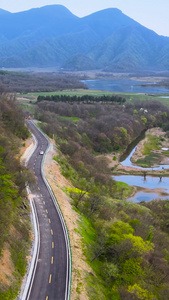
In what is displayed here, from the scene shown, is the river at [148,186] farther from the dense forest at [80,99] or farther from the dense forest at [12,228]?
the dense forest at [80,99]

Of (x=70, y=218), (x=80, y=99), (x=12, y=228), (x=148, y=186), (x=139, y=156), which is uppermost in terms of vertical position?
(x=80, y=99)

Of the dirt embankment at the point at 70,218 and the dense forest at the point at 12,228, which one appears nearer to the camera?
the dense forest at the point at 12,228

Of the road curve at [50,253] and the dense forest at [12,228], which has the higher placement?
the dense forest at [12,228]

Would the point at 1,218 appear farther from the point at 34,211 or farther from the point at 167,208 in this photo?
the point at 167,208

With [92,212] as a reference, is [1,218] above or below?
above

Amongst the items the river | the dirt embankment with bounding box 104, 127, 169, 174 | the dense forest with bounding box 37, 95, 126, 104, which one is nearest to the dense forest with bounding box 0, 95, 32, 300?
the river

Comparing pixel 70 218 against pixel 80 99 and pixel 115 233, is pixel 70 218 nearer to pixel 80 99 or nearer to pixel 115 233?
pixel 115 233

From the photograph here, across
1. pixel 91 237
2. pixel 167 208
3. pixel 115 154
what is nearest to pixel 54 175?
pixel 91 237

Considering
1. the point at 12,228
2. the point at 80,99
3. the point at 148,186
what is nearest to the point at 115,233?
the point at 12,228

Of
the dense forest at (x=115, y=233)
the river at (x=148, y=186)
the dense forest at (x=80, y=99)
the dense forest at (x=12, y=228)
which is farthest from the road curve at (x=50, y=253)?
the dense forest at (x=80, y=99)
